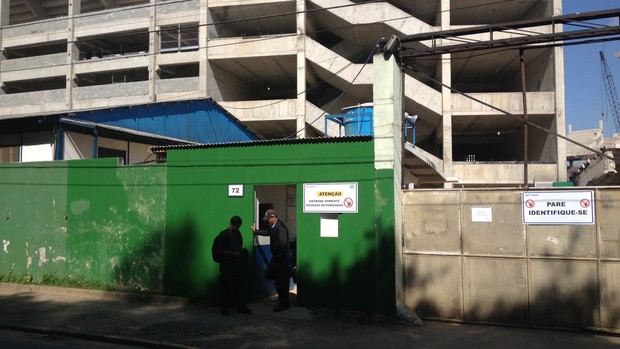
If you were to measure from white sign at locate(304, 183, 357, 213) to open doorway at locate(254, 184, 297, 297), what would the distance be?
57 cm

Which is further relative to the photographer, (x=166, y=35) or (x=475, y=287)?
(x=166, y=35)

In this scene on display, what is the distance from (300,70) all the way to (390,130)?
22.7m

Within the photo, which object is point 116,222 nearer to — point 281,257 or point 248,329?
point 281,257

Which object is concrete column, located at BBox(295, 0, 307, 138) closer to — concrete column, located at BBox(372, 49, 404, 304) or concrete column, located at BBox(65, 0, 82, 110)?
concrete column, located at BBox(65, 0, 82, 110)

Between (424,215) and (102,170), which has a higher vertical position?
(102,170)

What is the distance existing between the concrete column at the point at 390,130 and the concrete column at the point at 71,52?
3343cm

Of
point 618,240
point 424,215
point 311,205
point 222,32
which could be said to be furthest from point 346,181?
point 222,32

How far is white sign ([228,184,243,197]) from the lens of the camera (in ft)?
31.5

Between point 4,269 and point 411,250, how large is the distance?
950 cm

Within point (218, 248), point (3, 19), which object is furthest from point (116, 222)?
point (3, 19)

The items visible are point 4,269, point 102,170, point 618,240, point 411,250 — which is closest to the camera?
point 618,240

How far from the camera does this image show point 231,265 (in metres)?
8.95

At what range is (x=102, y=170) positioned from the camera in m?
10.8

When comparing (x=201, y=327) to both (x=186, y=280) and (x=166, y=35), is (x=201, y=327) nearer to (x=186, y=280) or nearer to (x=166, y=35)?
(x=186, y=280)
